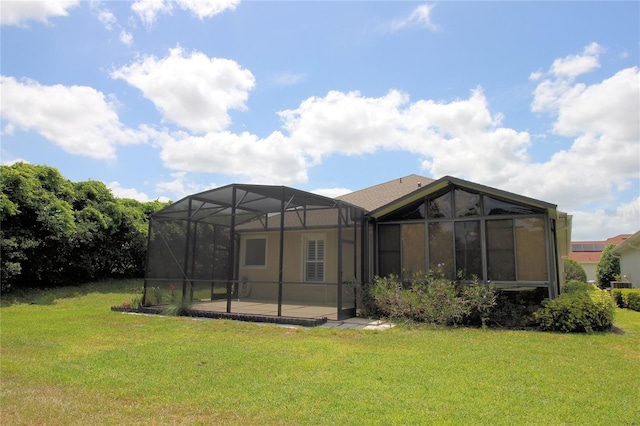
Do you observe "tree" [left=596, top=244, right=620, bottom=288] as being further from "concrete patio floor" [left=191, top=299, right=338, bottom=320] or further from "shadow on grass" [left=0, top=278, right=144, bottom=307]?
"shadow on grass" [left=0, top=278, right=144, bottom=307]

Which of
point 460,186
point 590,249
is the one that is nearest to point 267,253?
point 460,186

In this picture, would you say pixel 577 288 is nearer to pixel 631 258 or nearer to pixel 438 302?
pixel 438 302

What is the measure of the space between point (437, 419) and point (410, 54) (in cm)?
880

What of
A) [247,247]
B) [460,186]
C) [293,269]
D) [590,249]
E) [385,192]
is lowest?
[293,269]

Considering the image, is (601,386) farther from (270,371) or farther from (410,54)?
(410,54)

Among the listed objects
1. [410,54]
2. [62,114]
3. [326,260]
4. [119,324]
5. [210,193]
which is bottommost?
[119,324]

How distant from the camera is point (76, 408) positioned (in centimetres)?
388

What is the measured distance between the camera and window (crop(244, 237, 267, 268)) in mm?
14586

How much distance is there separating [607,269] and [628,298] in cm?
1119

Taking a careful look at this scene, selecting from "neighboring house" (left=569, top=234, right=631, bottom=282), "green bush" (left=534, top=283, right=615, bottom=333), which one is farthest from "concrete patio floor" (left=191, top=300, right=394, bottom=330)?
"neighboring house" (left=569, top=234, right=631, bottom=282)

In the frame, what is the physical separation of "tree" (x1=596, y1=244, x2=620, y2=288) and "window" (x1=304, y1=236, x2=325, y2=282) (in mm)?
19075

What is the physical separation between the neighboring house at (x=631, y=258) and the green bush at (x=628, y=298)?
2869 mm

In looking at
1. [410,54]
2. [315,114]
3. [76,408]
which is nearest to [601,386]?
[76,408]

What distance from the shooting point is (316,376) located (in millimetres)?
4895
